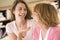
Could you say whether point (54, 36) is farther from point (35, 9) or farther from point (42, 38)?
point (35, 9)

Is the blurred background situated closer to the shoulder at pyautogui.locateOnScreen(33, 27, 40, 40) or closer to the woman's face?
the woman's face

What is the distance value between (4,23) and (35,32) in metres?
0.30

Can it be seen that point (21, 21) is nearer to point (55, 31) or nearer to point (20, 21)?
point (20, 21)

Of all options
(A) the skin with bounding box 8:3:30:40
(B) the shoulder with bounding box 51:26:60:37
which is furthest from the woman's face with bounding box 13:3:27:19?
(B) the shoulder with bounding box 51:26:60:37

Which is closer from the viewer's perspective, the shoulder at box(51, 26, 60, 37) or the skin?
the shoulder at box(51, 26, 60, 37)

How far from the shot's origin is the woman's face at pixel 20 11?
1199mm

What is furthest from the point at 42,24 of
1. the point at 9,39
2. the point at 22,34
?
the point at 9,39

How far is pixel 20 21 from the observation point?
4.00 ft

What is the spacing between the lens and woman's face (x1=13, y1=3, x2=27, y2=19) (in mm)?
1199

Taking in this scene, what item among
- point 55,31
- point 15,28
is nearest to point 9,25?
point 15,28

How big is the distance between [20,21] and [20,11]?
87 mm

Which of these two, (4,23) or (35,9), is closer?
(35,9)

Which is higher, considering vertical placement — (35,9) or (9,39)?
(35,9)

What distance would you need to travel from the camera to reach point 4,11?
50.6 inches
